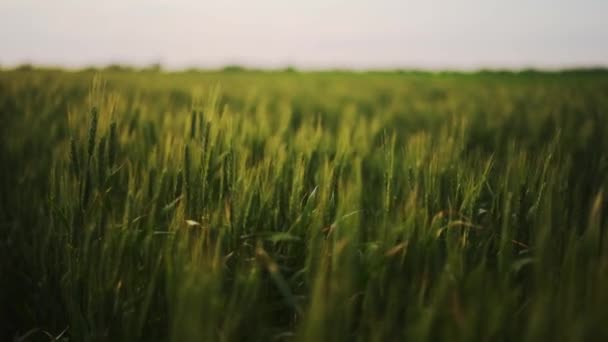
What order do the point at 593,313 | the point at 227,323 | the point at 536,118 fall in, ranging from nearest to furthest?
the point at 593,313, the point at 227,323, the point at 536,118

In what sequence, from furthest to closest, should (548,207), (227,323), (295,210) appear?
(295,210), (548,207), (227,323)

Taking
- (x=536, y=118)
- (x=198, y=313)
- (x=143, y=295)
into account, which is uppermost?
(x=536, y=118)

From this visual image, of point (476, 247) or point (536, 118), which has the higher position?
point (536, 118)

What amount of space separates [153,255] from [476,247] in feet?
1.99

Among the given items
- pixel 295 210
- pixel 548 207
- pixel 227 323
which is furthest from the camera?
pixel 295 210

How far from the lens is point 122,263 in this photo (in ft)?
3.11

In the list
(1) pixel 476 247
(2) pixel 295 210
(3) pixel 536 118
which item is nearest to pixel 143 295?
(2) pixel 295 210

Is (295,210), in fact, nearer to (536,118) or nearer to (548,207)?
(548,207)

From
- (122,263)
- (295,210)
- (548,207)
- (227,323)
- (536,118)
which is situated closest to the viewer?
(227,323)

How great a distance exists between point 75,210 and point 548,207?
2.77 ft

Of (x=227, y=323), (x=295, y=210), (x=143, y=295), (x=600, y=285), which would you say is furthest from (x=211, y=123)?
(x=600, y=285)

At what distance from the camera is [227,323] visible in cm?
62

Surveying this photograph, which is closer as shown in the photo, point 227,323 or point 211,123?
point 227,323

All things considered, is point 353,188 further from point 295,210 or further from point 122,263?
point 122,263
